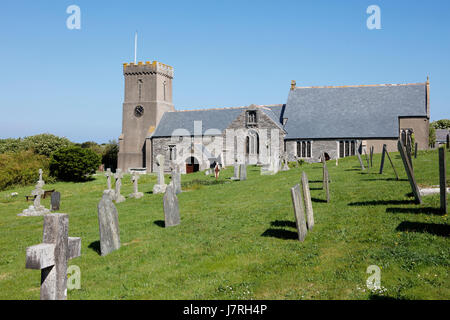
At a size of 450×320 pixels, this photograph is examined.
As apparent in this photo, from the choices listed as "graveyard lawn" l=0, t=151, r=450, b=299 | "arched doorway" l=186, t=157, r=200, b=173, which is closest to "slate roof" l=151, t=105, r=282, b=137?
"arched doorway" l=186, t=157, r=200, b=173

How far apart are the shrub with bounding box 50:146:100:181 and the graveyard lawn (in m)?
31.9

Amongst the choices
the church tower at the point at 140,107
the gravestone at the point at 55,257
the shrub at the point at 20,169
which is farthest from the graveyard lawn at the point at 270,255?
the church tower at the point at 140,107

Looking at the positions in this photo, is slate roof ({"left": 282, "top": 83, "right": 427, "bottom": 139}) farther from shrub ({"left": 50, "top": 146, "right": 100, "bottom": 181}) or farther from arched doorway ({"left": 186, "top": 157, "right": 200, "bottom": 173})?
shrub ({"left": 50, "top": 146, "right": 100, "bottom": 181})

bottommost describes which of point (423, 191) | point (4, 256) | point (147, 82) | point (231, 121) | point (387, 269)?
point (4, 256)

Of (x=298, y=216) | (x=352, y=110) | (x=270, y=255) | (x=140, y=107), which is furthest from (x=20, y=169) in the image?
(x=270, y=255)

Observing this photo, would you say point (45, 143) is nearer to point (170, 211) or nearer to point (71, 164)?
point (71, 164)

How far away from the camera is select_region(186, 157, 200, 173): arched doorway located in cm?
5059

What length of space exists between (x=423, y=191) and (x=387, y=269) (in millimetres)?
6890

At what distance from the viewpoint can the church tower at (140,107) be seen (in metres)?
55.6

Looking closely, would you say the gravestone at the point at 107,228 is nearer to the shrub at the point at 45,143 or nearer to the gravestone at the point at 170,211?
the gravestone at the point at 170,211

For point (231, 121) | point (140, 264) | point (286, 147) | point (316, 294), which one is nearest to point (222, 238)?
point (140, 264)

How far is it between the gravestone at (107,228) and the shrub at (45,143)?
5618 cm

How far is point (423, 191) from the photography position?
41.5 ft

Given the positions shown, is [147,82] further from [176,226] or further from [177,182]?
[176,226]
